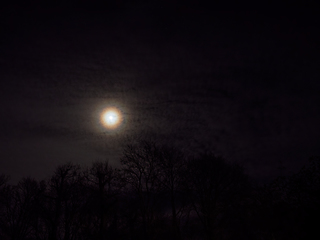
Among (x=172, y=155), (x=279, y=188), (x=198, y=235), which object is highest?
(x=172, y=155)

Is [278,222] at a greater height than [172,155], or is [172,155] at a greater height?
[172,155]

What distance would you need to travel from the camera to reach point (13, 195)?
1178 inches

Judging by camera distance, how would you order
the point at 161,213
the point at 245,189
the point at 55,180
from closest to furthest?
the point at 55,180, the point at 161,213, the point at 245,189

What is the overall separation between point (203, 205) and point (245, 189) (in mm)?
6590

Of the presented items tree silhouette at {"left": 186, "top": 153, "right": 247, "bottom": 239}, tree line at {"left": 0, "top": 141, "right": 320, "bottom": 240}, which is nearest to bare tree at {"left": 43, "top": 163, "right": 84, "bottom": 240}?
tree line at {"left": 0, "top": 141, "right": 320, "bottom": 240}

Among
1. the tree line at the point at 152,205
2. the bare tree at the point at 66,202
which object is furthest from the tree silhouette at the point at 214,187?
the bare tree at the point at 66,202

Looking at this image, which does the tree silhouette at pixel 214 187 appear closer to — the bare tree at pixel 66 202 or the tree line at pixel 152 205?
the tree line at pixel 152 205

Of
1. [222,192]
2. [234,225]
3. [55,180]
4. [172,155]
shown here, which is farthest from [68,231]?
[234,225]

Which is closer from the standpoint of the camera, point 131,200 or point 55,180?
point 55,180

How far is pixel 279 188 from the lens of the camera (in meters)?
23.2

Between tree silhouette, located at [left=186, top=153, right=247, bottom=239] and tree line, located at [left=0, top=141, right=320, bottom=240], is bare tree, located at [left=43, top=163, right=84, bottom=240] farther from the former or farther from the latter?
tree silhouette, located at [left=186, top=153, right=247, bottom=239]

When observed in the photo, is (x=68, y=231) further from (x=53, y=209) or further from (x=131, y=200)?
(x=131, y=200)

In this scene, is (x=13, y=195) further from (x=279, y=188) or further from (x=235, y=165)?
(x=279, y=188)

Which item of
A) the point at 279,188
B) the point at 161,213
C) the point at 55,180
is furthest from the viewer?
the point at 161,213
